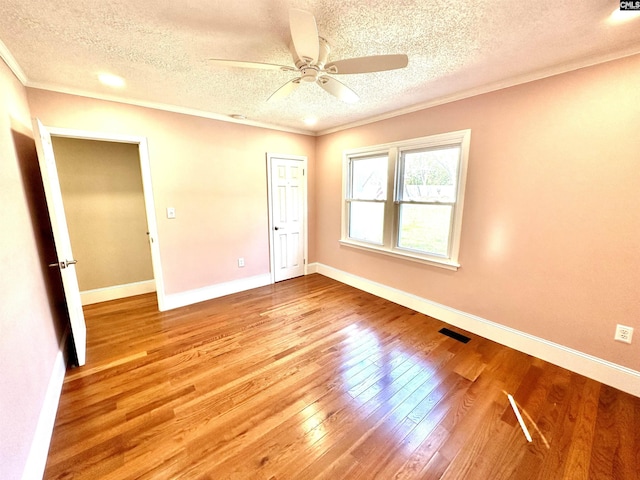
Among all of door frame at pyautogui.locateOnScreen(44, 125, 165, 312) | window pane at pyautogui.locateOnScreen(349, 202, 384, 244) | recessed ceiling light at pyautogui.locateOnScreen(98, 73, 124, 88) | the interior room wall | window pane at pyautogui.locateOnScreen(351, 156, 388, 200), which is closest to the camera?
recessed ceiling light at pyautogui.locateOnScreen(98, 73, 124, 88)

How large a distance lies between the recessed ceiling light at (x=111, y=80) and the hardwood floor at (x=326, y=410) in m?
2.47

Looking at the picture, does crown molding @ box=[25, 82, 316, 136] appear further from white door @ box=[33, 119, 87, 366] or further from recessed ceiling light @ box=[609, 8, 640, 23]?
recessed ceiling light @ box=[609, 8, 640, 23]

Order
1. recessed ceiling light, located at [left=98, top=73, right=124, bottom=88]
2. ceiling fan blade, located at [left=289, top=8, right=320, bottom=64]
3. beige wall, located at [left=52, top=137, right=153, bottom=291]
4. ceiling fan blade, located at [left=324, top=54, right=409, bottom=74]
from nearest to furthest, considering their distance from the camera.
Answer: ceiling fan blade, located at [left=289, top=8, right=320, bottom=64], ceiling fan blade, located at [left=324, top=54, right=409, bottom=74], recessed ceiling light, located at [left=98, top=73, right=124, bottom=88], beige wall, located at [left=52, top=137, right=153, bottom=291]

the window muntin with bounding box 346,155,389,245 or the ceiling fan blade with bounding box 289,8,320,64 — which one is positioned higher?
the ceiling fan blade with bounding box 289,8,320,64

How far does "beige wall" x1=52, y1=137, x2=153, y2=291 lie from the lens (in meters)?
3.10

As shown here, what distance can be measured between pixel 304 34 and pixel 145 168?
2.49 metres

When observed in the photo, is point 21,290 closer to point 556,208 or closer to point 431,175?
point 431,175

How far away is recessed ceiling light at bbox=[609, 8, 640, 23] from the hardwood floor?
2458 millimetres

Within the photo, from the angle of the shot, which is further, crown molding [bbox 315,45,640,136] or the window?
the window

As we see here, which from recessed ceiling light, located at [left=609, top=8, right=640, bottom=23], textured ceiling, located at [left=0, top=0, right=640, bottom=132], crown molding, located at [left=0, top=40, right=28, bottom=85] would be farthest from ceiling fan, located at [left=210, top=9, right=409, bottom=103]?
crown molding, located at [left=0, top=40, right=28, bottom=85]

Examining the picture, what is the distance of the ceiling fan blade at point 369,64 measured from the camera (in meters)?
Answer: 1.48

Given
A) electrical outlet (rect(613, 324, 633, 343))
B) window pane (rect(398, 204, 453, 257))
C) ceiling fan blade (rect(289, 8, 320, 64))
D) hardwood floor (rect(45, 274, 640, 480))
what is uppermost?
ceiling fan blade (rect(289, 8, 320, 64))

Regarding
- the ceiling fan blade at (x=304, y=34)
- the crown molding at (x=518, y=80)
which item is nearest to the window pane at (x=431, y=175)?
the crown molding at (x=518, y=80)

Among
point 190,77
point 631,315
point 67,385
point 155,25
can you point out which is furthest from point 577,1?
point 67,385
